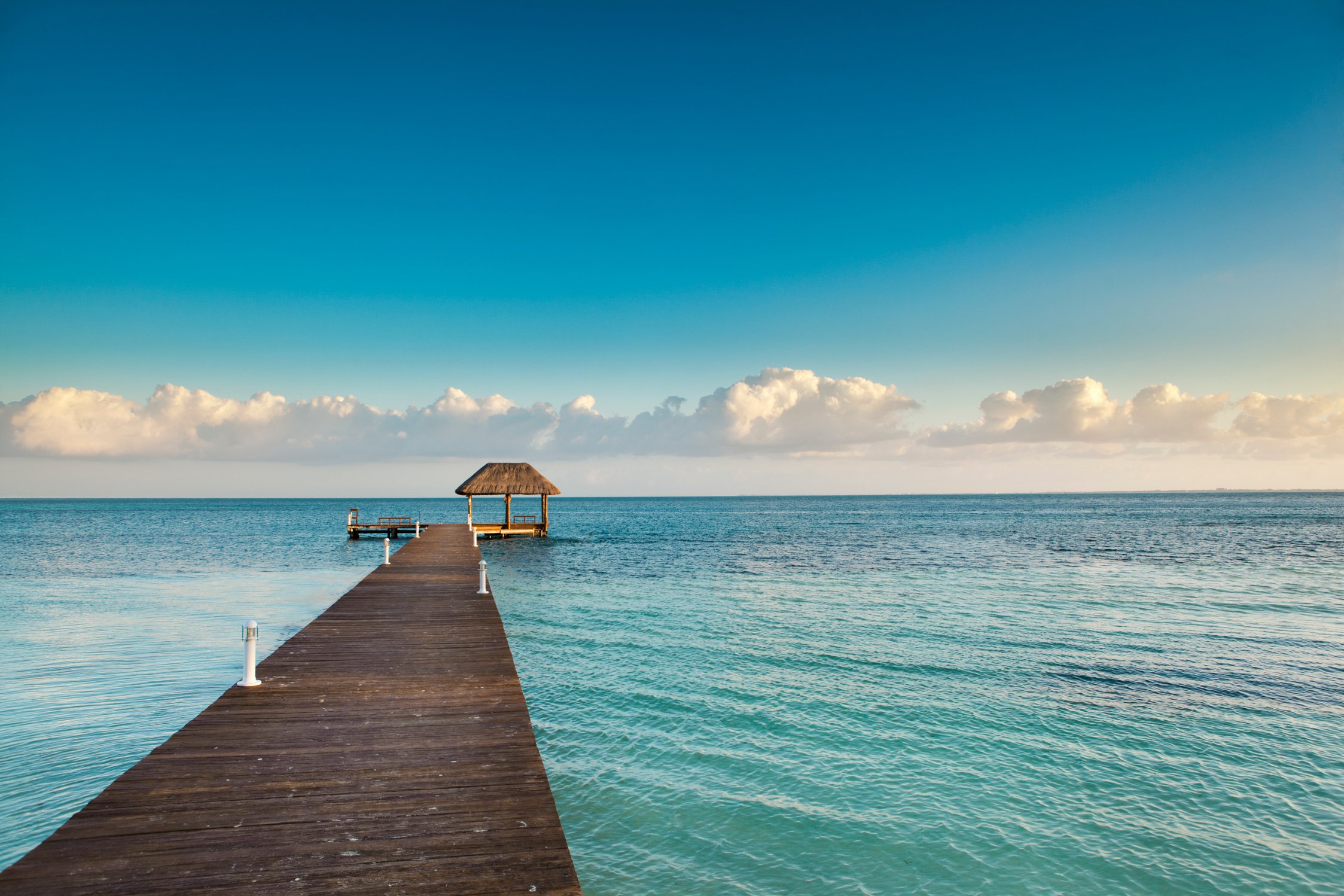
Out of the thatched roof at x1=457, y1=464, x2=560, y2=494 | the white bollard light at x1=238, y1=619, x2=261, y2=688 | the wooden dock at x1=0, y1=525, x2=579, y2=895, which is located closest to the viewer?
the wooden dock at x1=0, y1=525, x2=579, y2=895

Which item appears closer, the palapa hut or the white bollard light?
the white bollard light

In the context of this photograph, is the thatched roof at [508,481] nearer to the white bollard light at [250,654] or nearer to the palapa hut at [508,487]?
the palapa hut at [508,487]

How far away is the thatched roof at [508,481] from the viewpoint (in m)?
47.6

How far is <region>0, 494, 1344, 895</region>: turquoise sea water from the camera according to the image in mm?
7051

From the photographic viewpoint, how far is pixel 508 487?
157 ft

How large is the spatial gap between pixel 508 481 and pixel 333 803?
146ft

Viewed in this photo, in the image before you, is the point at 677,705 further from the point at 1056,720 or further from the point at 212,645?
the point at 212,645

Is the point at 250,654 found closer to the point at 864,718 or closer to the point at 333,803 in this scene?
the point at 333,803

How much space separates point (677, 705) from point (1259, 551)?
149ft

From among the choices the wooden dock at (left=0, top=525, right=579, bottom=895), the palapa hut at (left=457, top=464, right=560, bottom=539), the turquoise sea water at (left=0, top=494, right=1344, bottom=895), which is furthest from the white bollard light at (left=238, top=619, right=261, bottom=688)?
the palapa hut at (left=457, top=464, right=560, bottom=539)

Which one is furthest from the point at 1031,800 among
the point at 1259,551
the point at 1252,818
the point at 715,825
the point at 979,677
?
the point at 1259,551

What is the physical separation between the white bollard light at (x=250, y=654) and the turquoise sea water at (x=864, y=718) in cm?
223

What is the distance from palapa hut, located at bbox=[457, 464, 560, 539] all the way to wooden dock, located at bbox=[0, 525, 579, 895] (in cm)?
3925

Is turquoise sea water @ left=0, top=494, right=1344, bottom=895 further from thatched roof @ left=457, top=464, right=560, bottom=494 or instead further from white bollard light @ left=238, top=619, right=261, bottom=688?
thatched roof @ left=457, top=464, right=560, bottom=494
